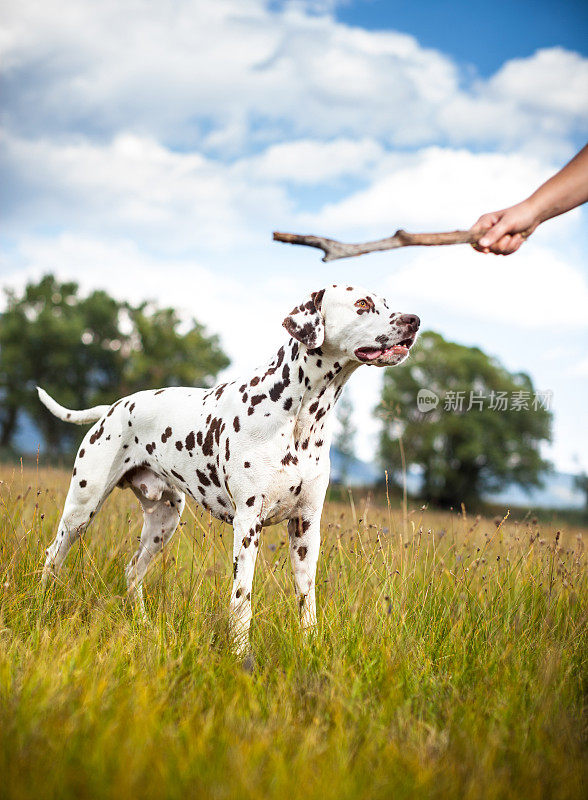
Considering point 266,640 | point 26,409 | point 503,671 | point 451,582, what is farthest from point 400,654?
point 26,409

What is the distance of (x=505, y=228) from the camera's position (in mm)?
3275

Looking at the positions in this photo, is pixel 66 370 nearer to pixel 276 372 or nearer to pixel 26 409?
pixel 26 409

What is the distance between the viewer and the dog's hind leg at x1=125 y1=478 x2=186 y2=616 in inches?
213

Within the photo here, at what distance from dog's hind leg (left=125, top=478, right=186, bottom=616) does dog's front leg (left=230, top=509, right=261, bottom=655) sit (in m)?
1.41

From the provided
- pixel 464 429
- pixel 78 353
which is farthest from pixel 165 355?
pixel 464 429

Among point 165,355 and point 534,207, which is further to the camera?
point 165,355

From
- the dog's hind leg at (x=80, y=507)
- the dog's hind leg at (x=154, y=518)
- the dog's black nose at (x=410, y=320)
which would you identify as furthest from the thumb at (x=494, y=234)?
the dog's hind leg at (x=80, y=507)

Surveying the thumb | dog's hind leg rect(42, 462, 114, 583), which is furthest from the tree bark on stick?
dog's hind leg rect(42, 462, 114, 583)

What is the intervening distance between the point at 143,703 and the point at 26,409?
4213cm

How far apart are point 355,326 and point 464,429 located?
39063 millimetres

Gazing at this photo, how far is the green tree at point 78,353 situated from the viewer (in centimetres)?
4191

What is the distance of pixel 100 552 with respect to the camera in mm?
5500

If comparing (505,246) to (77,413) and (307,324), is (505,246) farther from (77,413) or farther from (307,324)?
(77,413)

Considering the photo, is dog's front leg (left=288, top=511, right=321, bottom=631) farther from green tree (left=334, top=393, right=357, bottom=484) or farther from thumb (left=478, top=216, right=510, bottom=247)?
green tree (left=334, top=393, right=357, bottom=484)
